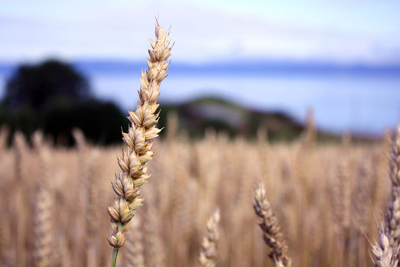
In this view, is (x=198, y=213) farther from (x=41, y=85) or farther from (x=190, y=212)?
(x=41, y=85)

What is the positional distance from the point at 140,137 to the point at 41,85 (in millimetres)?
19949

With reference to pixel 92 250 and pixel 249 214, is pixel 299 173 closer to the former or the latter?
pixel 249 214

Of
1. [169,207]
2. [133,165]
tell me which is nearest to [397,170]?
[133,165]

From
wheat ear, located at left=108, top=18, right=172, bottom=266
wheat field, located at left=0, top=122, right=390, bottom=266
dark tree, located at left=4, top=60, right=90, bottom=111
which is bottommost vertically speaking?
wheat field, located at left=0, top=122, right=390, bottom=266

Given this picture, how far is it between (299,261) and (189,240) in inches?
30.8

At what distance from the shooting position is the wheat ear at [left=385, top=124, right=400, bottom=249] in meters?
1.00

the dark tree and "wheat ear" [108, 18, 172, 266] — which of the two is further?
the dark tree

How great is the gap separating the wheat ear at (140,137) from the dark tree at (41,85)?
18.2m

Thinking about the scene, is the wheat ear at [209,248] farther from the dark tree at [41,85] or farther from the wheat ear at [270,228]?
the dark tree at [41,85]

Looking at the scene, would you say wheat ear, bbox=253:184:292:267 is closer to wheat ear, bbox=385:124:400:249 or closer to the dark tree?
wheat ear, bbox=385:124:400:249

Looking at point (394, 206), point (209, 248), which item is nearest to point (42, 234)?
point (209, 248)

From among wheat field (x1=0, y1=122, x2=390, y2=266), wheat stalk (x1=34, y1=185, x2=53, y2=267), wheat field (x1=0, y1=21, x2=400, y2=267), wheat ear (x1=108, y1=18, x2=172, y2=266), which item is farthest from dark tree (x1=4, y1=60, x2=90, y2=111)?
wheat ear (x1=108, y1=18, x2=172, y2=266)

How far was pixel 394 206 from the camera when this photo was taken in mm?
1017

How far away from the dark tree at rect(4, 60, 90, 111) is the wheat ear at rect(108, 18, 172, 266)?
18.2 metres
